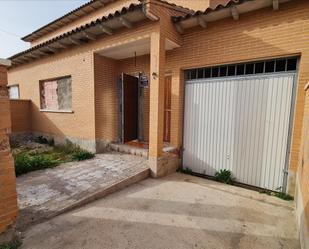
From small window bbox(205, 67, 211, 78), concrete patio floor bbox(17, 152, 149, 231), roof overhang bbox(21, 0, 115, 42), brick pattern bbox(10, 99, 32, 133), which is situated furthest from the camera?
roof overhang bbox(21, 0, 115, 42)

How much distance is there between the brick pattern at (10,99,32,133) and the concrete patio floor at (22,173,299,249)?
8129 millimetres

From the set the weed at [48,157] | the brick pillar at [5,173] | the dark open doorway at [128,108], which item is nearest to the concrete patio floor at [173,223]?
the brick pillar at [5,173]

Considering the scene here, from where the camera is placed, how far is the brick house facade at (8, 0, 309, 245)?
4.07m

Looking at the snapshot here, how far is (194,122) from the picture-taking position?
5.61 meters

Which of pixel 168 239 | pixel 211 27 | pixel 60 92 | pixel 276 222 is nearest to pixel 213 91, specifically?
pixel 211 27

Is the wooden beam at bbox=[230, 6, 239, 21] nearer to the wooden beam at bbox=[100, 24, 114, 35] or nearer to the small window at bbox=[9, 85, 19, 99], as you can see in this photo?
the wooden beam at bbox=[100, 24, 114, 35]

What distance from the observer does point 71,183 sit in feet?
14.1

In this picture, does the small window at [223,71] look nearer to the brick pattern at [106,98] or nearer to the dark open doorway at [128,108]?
the dark open doorway at [128,108]

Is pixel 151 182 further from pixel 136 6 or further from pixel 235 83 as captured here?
pixel 136 6

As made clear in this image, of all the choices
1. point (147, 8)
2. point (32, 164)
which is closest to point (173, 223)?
point (32, 164)

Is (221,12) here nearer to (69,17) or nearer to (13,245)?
(13,245)

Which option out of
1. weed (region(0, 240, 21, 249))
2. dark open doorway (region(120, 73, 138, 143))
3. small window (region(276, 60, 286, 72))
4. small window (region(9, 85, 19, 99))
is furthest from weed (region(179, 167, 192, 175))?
small window (region(9, 85, 19, 99))

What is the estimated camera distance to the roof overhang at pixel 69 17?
9472 mm

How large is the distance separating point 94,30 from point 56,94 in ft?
12.8
